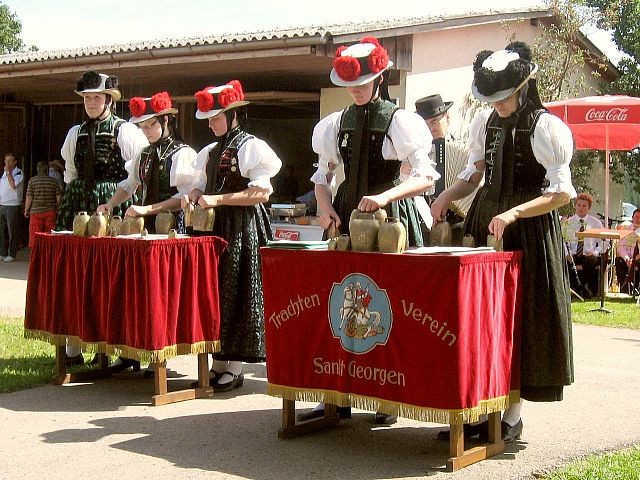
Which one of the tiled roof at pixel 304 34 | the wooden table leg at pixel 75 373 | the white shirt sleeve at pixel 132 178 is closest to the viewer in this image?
the wooden table leg at pixel 75 373

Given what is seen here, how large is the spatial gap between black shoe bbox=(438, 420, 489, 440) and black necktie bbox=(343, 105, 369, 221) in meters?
1.23

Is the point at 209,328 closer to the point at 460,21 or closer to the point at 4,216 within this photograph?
the point at 460,21

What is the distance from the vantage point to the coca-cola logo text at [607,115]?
11883 millimetres

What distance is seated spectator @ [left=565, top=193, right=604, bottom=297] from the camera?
11.7 metres

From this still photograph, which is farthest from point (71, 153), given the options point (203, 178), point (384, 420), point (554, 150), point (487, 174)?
point (554, 150)

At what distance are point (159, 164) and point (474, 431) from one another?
275 cm

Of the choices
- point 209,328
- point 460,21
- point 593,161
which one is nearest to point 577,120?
point 460,21

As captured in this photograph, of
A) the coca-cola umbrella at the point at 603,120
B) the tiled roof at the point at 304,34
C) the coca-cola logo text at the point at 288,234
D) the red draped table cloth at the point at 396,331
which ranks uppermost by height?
the tiled roof at the point at 304,34

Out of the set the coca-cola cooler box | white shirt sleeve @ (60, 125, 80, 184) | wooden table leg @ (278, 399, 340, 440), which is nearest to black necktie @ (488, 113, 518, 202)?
wooden table leg @ (278, 399, 340, 440)

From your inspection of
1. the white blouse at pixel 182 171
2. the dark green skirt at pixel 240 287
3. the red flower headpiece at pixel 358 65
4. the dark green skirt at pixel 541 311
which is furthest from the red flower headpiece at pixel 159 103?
the dark green skirt at pixel 541 311

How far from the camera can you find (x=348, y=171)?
4996mm

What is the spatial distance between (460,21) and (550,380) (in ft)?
29.5

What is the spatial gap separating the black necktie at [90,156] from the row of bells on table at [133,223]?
537mm

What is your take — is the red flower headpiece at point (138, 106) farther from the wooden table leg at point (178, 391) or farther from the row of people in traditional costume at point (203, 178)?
the wooden table leg at point (178, 391)
